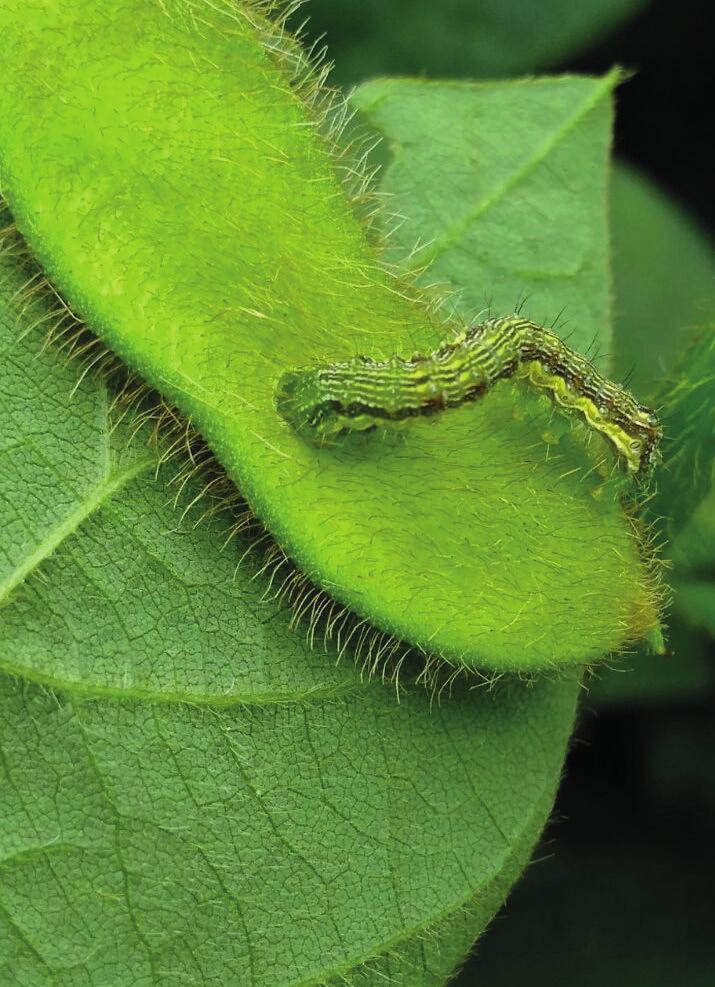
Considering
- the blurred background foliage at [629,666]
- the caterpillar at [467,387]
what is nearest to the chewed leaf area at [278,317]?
the caterpillar at [467,387]

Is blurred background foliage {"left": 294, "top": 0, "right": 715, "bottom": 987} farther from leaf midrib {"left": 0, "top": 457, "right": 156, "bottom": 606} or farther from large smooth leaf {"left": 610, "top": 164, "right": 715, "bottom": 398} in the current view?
leaf midrib {"left": 0, "top": 457, "right": 156, "bottom": 606}

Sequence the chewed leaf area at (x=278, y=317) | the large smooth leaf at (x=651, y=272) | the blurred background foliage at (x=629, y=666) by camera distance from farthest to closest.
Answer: the large smooth leaf at (x=651, y=272) → the blurred background foliage at (x=629, y=666) → the chewed leaf area at (x=278, y=317)

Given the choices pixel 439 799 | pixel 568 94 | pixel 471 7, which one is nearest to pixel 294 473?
pixel 439 799

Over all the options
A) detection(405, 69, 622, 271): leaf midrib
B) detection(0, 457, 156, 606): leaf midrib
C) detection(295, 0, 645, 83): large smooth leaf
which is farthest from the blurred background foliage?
detection(0, 457, 156, 606): leaf midrib

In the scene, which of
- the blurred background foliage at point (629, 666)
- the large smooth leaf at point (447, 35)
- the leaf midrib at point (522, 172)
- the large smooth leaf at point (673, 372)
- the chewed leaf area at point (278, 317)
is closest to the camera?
the chewed leaf area at point (278, 317)

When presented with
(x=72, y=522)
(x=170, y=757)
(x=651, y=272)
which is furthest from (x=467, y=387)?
(x=651, y=272)

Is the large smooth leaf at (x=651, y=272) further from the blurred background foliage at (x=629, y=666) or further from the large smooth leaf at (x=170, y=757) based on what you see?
the large smooth leaf at (x=170, y=757)
